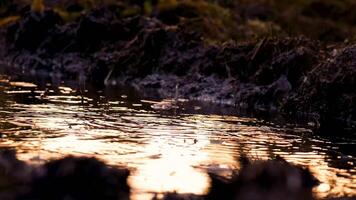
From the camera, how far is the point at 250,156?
1628 cm

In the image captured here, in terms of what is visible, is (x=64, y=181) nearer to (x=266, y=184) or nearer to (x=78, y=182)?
(x=78, y=182)

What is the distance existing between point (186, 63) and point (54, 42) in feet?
49.1

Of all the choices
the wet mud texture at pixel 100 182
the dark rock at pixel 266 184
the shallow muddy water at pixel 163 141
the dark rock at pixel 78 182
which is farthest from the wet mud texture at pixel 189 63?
the dark rock at pixel 78 182

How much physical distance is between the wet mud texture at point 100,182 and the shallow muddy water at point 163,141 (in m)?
0.35

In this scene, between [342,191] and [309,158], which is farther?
[309,158]

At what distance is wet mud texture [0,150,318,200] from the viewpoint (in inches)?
455

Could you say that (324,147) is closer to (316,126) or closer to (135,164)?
(316,126)

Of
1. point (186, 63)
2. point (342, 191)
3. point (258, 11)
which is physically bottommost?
point (342, 191)

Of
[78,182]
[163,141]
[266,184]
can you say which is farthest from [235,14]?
[78,182]

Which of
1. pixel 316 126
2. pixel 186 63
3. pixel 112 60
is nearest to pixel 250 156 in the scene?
pixel 316 126

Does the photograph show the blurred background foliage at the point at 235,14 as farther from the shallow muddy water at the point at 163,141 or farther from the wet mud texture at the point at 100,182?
the wet mud texture at the point at 100,182

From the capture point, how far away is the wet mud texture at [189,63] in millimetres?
27344

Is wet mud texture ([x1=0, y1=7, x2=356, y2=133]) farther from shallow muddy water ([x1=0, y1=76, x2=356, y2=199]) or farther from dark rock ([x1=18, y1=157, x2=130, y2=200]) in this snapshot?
dark rock ([x1=18, y1=157, x2=130, y2=200])

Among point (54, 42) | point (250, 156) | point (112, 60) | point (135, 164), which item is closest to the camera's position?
point (135, 164)
